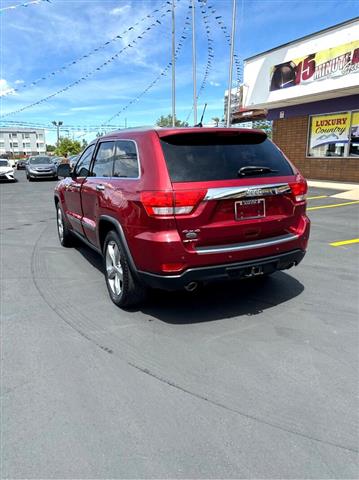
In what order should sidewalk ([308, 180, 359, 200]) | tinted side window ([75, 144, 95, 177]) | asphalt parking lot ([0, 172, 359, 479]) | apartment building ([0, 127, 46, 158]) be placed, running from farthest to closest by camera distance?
apartment building ([0, 127, 46, 158]) < sidewalk ([308, 180, 359, 200]) < tinted side window ([75, 144, 95, 177]) < asphalt parking lot ([0, 172, 359, 479])

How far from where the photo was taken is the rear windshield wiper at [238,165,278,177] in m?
3.40

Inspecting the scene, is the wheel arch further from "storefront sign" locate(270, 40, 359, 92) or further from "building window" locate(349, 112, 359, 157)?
"building window" locate(349, 112, 359, 157)

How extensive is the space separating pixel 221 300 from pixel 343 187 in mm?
11568

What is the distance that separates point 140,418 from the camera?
2.37 meters

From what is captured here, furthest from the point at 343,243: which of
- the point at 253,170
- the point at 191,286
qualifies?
the point at 191,286

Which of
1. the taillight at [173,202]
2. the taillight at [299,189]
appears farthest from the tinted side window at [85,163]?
the taillight at [299,189]

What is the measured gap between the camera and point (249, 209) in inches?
133

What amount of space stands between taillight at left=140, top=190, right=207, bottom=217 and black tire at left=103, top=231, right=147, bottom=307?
696 millimetres

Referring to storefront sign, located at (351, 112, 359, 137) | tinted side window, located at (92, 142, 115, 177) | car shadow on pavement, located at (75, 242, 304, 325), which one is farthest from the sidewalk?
tinted side window, located at (92, 142, 115, 177)

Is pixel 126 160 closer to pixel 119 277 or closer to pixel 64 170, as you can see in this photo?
pixel 119 277

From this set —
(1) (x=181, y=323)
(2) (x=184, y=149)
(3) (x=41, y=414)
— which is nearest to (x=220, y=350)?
(1) (x=181, y=323)

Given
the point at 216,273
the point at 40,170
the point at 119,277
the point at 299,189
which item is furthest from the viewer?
the point at 40,170

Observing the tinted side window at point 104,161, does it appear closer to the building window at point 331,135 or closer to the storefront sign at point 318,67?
the storefront sign at point 318,67

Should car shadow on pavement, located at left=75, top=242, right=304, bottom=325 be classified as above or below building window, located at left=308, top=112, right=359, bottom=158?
below
